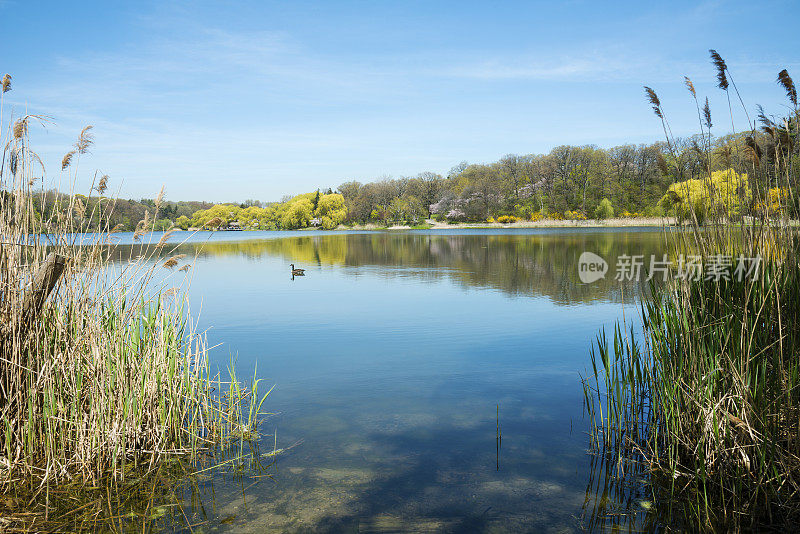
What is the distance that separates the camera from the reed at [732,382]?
3297 millimetres

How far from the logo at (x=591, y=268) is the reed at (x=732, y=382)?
41.1 ft

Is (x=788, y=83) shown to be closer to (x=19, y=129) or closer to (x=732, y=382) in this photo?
(x=732, y=382)

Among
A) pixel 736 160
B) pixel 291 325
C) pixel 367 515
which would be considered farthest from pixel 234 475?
pixel 291 325

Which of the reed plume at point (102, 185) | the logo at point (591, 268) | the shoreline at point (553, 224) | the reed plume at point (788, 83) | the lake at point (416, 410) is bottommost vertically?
the lake at point (416, 410)

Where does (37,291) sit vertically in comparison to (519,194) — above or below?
below

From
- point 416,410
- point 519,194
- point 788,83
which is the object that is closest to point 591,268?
point 416,410

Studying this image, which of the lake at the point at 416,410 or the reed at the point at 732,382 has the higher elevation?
the reed at the point at 732,382

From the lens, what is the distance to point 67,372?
158 inches

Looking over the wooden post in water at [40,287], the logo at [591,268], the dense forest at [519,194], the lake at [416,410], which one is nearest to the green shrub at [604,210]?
the dense forest at [519,194]

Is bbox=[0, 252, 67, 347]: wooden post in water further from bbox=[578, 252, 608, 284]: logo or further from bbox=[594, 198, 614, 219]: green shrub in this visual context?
bbox=[594, 198, 614, 219]: green shrub

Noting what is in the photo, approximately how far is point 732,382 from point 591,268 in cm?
1717

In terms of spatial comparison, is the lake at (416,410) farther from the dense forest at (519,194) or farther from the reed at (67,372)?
the dense forest at (519,194)

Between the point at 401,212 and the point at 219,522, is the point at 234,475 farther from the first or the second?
the point at 401,212

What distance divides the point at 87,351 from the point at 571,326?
8.50 metres
